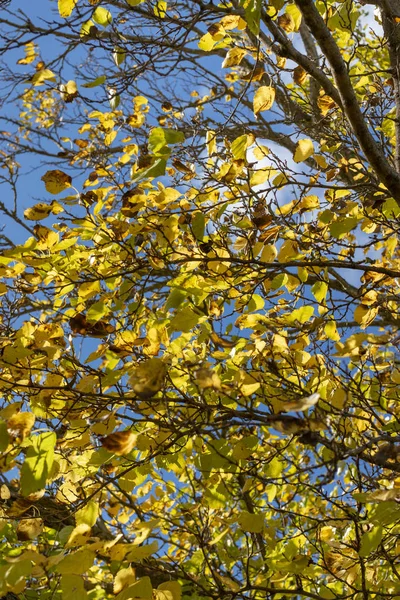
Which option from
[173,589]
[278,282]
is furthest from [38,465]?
[278,282]

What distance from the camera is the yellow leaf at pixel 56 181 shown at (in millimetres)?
1912

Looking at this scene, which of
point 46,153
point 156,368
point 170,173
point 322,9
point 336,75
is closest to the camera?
point 156,368

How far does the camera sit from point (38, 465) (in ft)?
4.11

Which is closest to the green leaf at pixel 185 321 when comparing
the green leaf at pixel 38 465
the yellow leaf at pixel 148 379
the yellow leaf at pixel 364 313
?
the yellow leaf at pixel 148 379

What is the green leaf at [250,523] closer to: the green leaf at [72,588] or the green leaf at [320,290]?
the green leaf at [72,588]

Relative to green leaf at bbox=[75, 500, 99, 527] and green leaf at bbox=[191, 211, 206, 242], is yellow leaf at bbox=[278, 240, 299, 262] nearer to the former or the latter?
green leaf at bbox=[191, 211, 206, 242]

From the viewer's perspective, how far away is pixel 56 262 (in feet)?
6.42

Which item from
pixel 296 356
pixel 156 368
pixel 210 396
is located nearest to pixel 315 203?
pixel 296 356

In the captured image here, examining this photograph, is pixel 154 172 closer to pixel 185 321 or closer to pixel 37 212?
pixel 185 321

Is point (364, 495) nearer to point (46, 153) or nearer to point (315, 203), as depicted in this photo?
point (315, 203)

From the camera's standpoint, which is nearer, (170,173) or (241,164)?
(241,164)

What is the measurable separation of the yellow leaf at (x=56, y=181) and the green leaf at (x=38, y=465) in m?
0.99

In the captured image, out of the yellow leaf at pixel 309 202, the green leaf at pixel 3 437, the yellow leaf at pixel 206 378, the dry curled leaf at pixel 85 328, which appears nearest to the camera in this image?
the yellow leaf at pixel 206 378

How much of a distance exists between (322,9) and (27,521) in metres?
2.29
